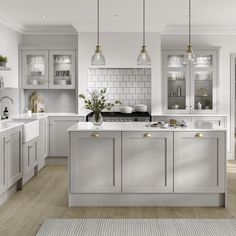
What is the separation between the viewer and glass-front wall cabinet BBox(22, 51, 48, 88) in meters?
8.12

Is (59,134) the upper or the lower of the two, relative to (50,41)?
lower

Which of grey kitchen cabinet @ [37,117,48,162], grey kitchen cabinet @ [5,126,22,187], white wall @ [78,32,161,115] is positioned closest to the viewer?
grey kitchen cabinet @ [5,126,22,187]

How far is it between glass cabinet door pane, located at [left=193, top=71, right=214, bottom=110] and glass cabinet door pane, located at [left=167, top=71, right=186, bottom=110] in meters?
0.23

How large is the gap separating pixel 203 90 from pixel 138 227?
4567 mm

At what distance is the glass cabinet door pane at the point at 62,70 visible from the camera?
816cm

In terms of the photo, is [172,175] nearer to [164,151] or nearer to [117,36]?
[164,151]

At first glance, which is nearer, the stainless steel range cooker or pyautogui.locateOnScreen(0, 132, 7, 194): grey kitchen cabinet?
pyautogui.locateOnScreen(0, 132, 7, 194): grey kitchen cabinet

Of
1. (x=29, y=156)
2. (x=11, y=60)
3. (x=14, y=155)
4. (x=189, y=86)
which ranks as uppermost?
(x=11, y=60)

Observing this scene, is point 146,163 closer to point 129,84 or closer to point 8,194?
point 8,194

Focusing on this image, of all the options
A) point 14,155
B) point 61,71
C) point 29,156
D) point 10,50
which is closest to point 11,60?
point 10,50

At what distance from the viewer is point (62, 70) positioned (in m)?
8.17

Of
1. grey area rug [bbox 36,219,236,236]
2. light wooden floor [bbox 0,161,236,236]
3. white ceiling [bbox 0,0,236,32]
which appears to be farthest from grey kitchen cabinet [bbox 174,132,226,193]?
white ceiling [bbox 0,0,236,32]

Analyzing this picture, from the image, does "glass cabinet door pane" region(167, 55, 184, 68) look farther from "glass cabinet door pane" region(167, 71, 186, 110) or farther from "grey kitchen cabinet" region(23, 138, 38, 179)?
"grey kitchen cabinet" region(23, 138, 38, 179)

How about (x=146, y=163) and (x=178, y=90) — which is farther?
(x=178, y=90)
